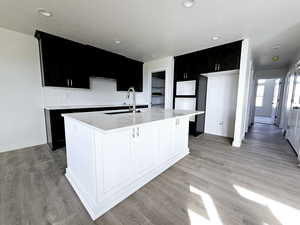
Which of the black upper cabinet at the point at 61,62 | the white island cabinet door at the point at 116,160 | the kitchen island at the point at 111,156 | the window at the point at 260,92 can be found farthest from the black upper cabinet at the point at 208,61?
the window at the point at 260,92

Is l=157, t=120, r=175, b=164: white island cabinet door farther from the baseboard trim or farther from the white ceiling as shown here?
the white ceiling

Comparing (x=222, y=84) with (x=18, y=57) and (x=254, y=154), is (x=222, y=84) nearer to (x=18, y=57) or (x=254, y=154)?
(x=254, y=154)

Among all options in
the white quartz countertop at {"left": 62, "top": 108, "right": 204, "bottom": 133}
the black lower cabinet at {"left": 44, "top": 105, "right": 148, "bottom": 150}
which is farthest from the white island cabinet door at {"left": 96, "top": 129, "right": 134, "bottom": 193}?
the black lower cabinet at {"left": 44, "top": 105, "right": 148, "bottom": 150}

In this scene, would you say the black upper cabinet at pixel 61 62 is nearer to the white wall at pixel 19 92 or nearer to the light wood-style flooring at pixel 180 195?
the white wall at pixel 19 92

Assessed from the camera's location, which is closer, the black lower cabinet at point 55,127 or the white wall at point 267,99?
the black lower cabinet at point 55,127

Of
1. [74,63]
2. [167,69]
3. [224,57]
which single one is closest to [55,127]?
[74,63]

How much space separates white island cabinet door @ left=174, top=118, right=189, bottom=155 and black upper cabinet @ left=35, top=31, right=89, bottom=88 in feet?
8.59

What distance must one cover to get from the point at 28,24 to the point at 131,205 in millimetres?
3494

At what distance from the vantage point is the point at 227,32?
259 cm

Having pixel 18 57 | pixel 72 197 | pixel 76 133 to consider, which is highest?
pixel 18 57

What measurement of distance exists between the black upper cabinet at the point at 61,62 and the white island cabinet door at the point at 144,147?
2535 millimetres

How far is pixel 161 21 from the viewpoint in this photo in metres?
2.27

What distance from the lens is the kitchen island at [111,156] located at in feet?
4.15

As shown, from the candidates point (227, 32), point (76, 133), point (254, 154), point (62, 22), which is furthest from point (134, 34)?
point (254, 154)
